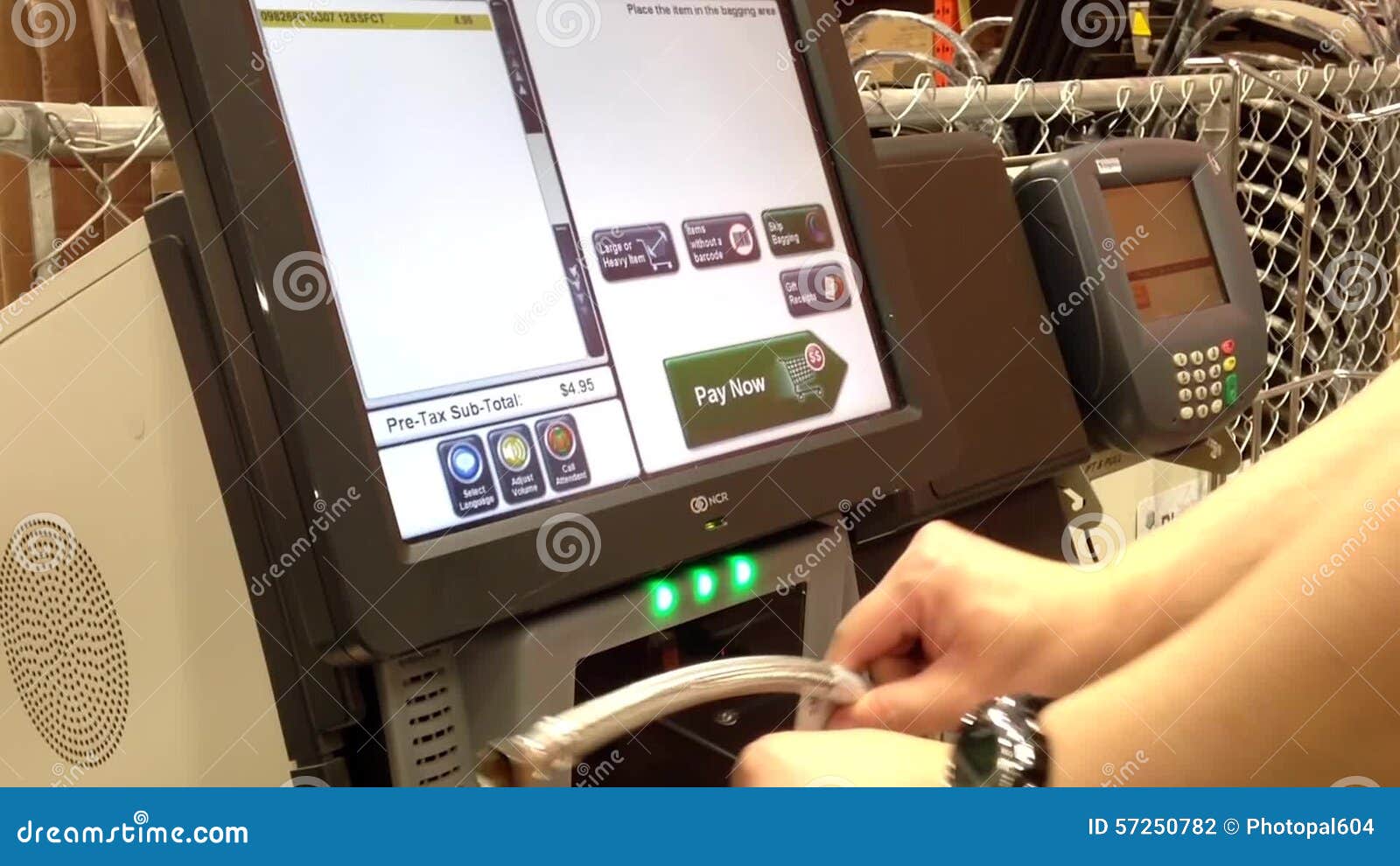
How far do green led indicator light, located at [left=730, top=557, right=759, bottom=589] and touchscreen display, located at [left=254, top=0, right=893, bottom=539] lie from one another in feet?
0.20

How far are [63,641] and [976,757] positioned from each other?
435mm

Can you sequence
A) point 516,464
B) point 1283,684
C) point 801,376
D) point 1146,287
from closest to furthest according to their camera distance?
point 1283,684, point 516,464, point 801,376, point 1146,287

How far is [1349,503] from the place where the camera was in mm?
423

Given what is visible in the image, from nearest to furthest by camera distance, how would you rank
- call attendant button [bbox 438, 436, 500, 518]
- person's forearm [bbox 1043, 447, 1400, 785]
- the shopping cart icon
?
1. person's forearm [bbox 1043, 447, 1400, 785]
2. call attendant button [bbox 438, 436, 500, 518]
3. the shopping cart icon

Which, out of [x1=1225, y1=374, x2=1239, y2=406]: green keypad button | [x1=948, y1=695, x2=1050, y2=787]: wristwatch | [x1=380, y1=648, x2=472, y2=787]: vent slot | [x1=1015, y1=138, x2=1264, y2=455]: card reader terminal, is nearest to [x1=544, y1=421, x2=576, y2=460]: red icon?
→ [x1=380, y1=648, x2=472, y2=787]: vent slot

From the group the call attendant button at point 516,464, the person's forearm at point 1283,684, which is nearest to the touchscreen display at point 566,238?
the call attendant button at point 516,464

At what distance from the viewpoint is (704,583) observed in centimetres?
58

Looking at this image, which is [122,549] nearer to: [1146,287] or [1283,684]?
[1283,684]

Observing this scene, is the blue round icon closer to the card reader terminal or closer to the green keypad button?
A: the card reader terminal

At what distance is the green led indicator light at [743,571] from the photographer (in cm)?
59

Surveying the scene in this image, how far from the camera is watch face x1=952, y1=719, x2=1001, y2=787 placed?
17.4 inches

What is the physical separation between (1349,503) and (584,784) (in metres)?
0.35

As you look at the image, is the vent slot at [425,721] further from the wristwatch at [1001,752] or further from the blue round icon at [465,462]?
the wristwatch at [1001,752]

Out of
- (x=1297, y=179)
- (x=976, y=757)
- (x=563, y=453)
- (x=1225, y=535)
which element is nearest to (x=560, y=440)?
(x=563, y=453)
